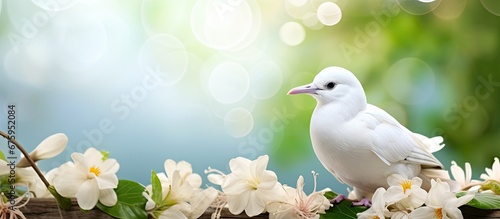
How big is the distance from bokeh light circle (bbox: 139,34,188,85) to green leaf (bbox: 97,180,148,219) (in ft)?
1.75

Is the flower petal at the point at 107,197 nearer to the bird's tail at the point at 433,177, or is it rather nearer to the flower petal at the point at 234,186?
the flower petal at the point at 234,186

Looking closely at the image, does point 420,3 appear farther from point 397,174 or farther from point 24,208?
point 24,208

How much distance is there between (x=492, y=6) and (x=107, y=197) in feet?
3.10

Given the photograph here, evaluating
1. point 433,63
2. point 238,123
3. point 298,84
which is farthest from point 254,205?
point 433,63

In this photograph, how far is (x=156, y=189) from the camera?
0.58 meters

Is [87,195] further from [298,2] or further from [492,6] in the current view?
[492,6]

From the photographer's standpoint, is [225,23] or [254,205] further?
[225,23]

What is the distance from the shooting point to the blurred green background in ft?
3.60

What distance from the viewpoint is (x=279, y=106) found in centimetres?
120

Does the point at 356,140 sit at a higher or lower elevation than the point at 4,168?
higher

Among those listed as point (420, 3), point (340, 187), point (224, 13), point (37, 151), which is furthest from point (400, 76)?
point (37, 151)

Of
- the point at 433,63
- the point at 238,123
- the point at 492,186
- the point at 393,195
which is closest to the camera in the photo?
the point at 393,195

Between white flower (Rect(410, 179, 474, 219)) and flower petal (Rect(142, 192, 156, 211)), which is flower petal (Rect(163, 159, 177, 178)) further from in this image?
white flower (Rect(410, 179, 474, 219))

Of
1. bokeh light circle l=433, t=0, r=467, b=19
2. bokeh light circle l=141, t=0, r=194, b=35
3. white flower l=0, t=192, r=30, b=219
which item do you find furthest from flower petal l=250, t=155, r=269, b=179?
bokeh light circle l=433, t=0, r=467, b=19
